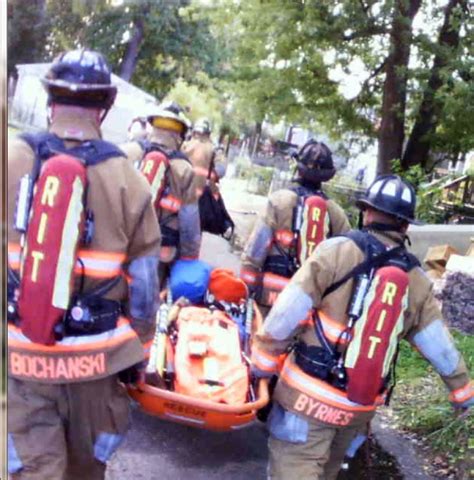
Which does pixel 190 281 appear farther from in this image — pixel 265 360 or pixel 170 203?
pixel 265 360

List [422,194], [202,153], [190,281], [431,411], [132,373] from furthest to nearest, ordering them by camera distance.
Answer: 1. [422,194]
2. [202,153]
3. [431,411]
4. [190,281]
5. [132,373]

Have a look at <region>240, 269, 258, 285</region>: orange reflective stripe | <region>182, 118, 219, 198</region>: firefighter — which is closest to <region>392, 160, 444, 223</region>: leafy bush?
<region>182, 118, 219, 198</region>: firefighter

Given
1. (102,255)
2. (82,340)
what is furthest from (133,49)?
(82,340)

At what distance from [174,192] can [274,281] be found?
0.62 m

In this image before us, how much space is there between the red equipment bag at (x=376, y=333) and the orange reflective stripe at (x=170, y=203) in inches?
59.4

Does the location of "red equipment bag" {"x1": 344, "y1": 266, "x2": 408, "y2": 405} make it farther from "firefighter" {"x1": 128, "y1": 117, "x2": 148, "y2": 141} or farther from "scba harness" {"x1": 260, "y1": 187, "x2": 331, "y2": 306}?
"firefighter" {"x1": 128, "y1": 117, "x2": 148, "y2": 141}

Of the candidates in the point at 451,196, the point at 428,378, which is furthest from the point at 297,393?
the point at 451,196

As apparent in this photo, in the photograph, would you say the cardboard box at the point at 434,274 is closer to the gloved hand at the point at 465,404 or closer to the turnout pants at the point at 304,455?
the gloved hand at the point at 465,404

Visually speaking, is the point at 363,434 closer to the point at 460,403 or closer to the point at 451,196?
the point at 460,403

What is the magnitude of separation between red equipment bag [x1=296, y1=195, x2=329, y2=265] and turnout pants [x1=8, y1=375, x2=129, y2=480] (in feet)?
4.63

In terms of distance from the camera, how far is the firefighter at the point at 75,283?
1.70m

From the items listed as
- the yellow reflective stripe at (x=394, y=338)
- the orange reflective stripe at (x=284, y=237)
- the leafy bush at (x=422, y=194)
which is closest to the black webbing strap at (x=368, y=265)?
the yellow reflective stripe at (x=394, y=338)

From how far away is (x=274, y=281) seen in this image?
3.42 m

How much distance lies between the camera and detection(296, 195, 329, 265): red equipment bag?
10.8 feet
